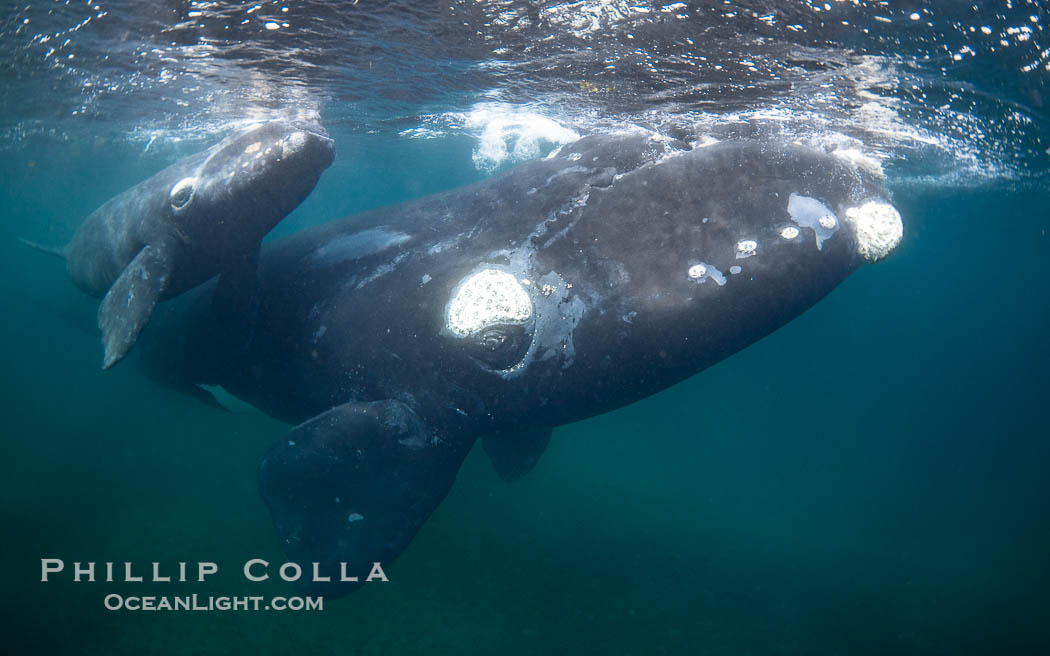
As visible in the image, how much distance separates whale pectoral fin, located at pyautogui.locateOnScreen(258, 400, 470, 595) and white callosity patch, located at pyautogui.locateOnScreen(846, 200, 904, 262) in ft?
17.5

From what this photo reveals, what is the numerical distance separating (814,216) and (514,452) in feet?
Answer: 17.4

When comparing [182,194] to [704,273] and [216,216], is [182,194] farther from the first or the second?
[704,273]

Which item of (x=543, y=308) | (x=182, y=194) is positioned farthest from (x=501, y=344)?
(x=182, y=194)

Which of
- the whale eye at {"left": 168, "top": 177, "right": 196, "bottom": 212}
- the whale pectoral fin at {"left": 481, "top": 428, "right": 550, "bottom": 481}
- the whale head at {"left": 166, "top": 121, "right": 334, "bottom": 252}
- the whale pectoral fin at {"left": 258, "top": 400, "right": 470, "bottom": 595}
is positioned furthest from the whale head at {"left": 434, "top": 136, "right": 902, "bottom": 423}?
the whale eye at {"left": 168, "top": 177, "right": 196, "bottom": 212}

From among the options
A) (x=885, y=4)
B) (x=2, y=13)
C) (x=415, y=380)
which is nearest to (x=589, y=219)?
(x=415, y=380)

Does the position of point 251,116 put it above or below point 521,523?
above

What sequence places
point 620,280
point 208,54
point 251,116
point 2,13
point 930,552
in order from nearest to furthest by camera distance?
point 620,280
point 2,13
point 208,54
point 251,116
point 930,552

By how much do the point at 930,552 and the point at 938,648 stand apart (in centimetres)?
1040

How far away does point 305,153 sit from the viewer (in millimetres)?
5316

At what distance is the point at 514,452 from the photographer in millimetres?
8273

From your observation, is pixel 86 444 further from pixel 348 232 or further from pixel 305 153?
pixel 305 153

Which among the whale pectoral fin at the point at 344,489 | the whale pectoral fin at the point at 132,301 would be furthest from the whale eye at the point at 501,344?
the whale pectoral fin at the point at 132,301

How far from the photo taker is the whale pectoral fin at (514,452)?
321 inches

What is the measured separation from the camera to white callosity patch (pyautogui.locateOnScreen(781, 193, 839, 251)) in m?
5.43
